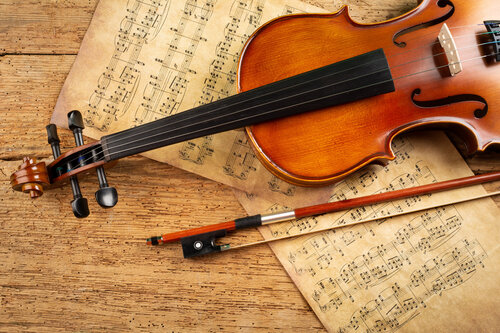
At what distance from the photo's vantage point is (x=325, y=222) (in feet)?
4.61

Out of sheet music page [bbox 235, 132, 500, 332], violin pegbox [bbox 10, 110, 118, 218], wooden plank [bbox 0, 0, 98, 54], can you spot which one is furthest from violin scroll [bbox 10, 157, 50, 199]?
sheet music page [bbox 235, 132, 500, 332]

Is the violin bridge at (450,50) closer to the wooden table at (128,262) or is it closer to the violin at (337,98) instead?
the violin at (337,98)

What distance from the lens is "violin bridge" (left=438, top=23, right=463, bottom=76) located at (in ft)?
3.88

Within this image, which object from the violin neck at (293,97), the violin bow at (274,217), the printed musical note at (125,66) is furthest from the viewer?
the printed musical note at (125,66)

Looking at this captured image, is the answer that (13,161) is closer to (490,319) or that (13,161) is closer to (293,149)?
(293,149)

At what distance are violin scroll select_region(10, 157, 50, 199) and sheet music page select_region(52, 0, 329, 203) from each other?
31 centimetres

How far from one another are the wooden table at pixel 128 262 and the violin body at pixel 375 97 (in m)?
0.28

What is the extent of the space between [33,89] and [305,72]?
1053 millimetres

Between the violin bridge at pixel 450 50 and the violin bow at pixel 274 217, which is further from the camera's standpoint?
the violin bow at pixel 274 217

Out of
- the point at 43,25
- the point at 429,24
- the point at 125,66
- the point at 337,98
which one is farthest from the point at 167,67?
the point at 429,24

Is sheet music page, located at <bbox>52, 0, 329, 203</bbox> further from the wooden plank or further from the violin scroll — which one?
the violin scroll

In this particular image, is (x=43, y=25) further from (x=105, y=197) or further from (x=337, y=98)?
(x=337, y=98)

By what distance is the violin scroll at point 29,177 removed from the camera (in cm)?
117

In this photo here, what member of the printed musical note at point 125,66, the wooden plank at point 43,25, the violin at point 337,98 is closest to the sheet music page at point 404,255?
the violin at point 337,98
